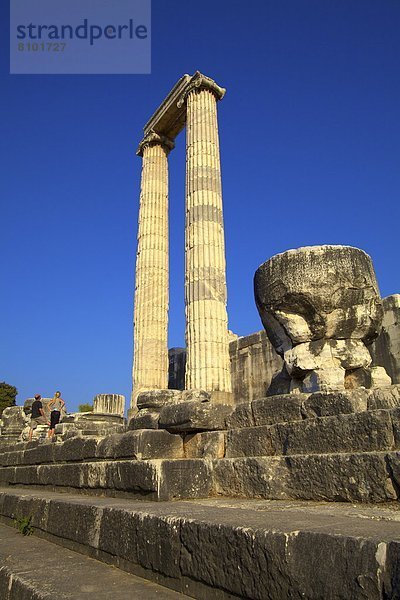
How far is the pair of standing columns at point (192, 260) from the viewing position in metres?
12.7

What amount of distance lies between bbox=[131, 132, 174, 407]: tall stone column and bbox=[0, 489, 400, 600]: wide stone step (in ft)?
38.2

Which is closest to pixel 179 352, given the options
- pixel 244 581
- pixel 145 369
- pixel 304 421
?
pixel 145 369

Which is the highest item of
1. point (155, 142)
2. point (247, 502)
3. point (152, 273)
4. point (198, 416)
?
point (155, 142)

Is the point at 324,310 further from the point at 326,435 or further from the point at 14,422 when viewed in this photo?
the point at 14,422

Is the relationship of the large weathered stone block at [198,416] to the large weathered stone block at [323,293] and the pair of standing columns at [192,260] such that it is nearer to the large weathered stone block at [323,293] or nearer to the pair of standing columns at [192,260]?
the large weathered stone block at [323,293]

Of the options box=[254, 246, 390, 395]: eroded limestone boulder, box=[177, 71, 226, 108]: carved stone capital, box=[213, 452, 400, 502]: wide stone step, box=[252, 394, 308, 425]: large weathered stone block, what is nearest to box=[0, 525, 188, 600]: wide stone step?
box=[213, 452, 400, 502]: wide stone step

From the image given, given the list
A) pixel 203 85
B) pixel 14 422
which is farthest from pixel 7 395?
pixel 203 85

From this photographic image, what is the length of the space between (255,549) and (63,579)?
129 cm

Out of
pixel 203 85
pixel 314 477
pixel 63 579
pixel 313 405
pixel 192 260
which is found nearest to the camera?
pixel 63 579

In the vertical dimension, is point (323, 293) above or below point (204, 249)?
below

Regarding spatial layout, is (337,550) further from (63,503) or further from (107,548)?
(63,503)

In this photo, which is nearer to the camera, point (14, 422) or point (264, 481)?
point (264, 481)

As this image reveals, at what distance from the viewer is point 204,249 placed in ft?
44.3

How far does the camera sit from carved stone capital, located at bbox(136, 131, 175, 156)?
1755 cm
